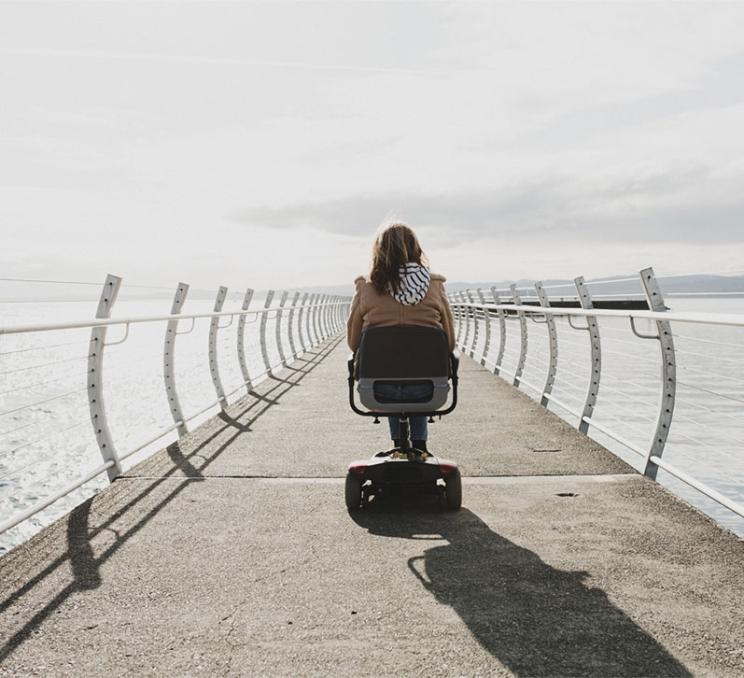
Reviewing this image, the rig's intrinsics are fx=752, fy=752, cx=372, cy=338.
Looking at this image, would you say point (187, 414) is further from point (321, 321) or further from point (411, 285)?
point (321, 321)

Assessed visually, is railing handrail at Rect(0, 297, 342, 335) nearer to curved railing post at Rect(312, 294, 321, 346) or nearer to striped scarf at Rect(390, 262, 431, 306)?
striped scarf at Rect(390, 262, 431, 306)

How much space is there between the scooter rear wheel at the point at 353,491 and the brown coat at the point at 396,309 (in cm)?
75

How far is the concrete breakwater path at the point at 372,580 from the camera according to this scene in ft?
7.32

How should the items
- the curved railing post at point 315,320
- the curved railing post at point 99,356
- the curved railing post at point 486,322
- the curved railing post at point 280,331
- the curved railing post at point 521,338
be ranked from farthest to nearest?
→ the curved railing post at point 315,320 → the curved railing post at point 280,331 → the curved railing post at point 486,322 → the curved railing post at point 521,338 → the curved railing post at point 99,356

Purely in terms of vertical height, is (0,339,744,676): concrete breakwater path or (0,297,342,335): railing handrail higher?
(0,297,342,335): railing handrail

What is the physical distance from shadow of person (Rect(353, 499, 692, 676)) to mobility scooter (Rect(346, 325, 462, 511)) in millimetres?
263

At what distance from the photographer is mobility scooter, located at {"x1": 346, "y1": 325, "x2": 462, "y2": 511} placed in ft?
12.0

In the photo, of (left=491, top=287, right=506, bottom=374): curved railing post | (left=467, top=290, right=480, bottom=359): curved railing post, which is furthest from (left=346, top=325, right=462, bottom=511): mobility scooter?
(left=467, top=290, right=480, bottom=359): curved railing post

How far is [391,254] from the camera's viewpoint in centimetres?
373

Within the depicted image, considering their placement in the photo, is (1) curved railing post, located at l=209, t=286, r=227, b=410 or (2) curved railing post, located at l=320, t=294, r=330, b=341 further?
(2) curved railing post, located at l=320, t=294, r=330, b=341

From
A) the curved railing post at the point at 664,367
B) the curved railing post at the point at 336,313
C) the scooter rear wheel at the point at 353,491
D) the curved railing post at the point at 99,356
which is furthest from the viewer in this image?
the curved railing post at the point at 336,313

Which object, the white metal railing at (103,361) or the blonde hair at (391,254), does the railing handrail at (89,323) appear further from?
the blonde hair at (391,254)

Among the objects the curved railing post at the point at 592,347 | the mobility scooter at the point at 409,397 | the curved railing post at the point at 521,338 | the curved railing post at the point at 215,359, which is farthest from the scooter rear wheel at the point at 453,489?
the curved railing post at the point at 521,338

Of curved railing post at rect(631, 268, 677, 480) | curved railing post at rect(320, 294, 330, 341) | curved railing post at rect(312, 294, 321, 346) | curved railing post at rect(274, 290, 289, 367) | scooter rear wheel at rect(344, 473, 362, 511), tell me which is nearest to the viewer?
scooter rear wheel at rect(344, 473, 362, 511)
